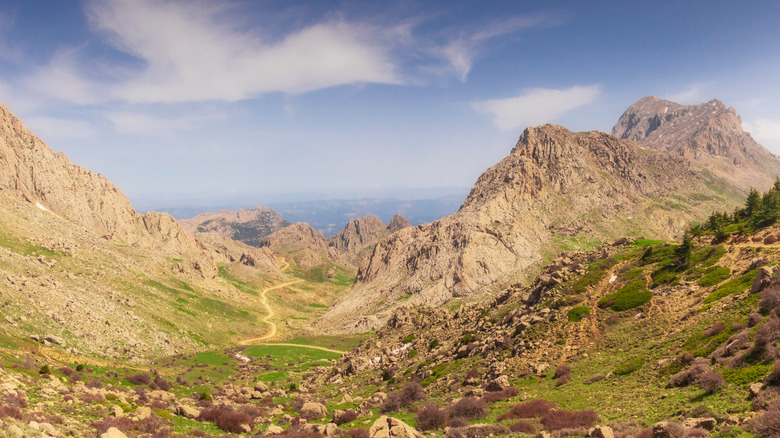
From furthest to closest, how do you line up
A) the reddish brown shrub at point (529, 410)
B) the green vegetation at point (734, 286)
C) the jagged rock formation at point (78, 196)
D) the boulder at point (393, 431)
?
1. the jagged rock formation at point (78, 196)
2. the green vegetation at point (734, 286)
3. the reddish brown shrub at point (529, 410)
4. the boulder at point (393, 431)

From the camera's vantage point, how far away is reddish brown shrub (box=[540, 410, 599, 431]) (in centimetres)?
2400

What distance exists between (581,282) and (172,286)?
125076 mm

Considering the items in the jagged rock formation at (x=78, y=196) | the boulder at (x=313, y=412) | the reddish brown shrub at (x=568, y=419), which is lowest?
the boulder at (x=313, y=412)

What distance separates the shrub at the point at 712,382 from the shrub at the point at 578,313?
21.6 metres

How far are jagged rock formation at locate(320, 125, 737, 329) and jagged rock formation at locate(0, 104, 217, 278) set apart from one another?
78.1 metres

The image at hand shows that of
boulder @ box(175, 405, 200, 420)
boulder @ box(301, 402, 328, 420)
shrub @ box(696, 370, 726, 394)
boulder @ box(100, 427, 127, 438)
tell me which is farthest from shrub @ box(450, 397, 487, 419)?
boulder @ box(175, 405, 200, 420)

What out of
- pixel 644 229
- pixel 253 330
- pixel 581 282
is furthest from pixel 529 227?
pixel 253 330

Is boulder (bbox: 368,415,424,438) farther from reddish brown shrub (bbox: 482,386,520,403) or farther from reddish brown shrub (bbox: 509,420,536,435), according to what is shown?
reddish brown shrub (bbox: 482,386,520,403)

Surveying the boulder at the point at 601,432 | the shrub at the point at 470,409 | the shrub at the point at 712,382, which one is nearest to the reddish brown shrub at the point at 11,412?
the shrub at the point at 470,409

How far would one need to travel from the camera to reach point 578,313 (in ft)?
147

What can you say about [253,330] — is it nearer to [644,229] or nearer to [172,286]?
[172,286]

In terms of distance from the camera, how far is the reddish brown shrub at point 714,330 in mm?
29484

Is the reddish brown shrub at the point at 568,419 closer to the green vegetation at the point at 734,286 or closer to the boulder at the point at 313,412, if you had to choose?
the green vegetation at the point at 734,286

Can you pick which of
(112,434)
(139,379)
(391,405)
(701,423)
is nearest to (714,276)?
(701,423)
